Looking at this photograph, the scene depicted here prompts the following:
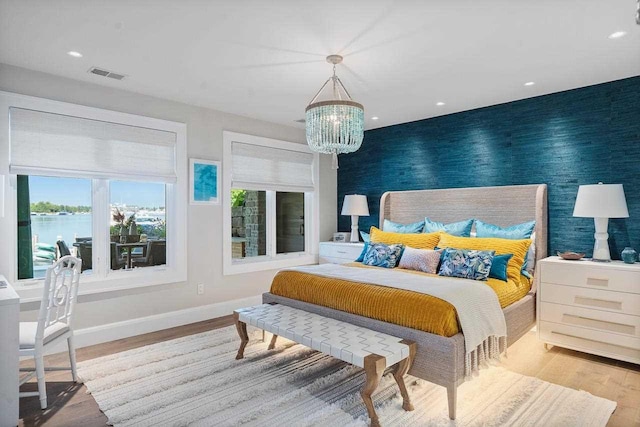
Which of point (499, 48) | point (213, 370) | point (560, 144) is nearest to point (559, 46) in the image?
point (499, 48)

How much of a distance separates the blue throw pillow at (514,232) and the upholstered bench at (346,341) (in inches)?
75.9

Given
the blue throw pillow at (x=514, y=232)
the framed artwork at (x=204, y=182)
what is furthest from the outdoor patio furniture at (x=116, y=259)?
the blue throw pillow at (x=514, y=232)

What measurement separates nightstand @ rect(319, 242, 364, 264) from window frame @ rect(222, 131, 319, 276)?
17 centimetres

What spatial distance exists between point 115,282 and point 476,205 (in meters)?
3.95

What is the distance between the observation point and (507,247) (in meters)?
3.57

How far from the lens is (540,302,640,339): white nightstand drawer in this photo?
2.97 metres

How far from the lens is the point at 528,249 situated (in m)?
3.68

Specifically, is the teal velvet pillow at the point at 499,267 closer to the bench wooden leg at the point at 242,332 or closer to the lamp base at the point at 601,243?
the lamp base at the point at 601,243

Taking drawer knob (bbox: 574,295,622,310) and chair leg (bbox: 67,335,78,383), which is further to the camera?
drawer knob (bbox: 574,295,622,310)

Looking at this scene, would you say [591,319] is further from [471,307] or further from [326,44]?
[326,44]

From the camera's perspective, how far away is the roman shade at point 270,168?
4.69 m

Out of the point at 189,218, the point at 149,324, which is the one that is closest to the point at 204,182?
the point at 189,218

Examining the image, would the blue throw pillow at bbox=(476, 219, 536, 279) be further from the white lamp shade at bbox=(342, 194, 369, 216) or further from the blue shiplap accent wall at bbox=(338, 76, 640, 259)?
the white lamp shade at bbox=(342, 194, 369, 216)

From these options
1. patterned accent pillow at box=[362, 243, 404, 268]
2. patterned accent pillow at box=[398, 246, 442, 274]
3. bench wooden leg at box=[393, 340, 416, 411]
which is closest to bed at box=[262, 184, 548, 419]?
bench wooden leg at box=[393, 340, 416, 411]
